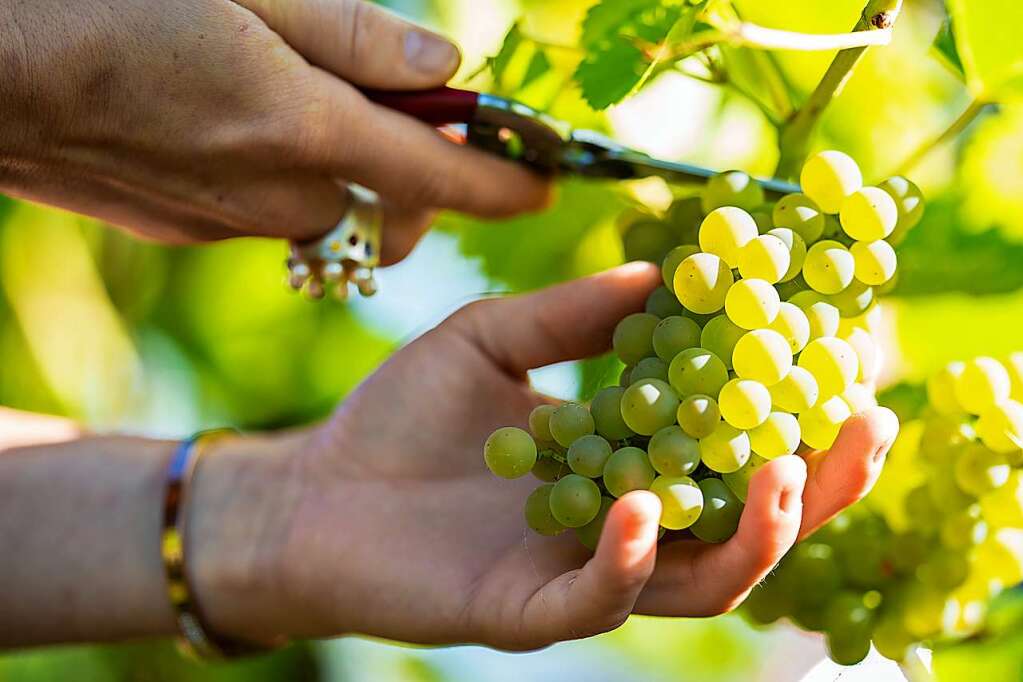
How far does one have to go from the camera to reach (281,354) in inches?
44.4

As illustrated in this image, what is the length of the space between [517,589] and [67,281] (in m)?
0.76

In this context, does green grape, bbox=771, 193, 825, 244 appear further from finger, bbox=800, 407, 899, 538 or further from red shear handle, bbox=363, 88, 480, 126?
red shear handle, bbox=363, 88, 480, 126

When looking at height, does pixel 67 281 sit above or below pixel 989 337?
below

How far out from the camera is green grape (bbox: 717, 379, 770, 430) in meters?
0.45

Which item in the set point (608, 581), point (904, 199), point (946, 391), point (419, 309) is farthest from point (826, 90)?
point (419, 309)

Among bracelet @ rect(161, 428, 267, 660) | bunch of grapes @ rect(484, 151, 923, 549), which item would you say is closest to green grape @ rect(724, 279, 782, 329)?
bunch of grapes @ rect(484, 151, 923, 549)

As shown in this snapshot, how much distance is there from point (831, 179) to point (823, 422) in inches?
4.7

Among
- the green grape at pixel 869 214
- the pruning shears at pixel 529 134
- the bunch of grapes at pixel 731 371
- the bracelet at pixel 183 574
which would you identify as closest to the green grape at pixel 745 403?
the bunch of grapes at pixel 731 371

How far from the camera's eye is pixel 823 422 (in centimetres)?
48

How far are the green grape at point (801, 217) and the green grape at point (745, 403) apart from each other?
10cm

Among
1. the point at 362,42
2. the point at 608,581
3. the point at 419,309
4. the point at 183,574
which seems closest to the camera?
the point at 608,581

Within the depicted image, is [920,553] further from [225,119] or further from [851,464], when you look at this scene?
[225,119]

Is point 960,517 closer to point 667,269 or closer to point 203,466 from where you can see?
point 667,269

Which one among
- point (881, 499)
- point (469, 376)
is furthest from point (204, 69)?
point (881, 499)
